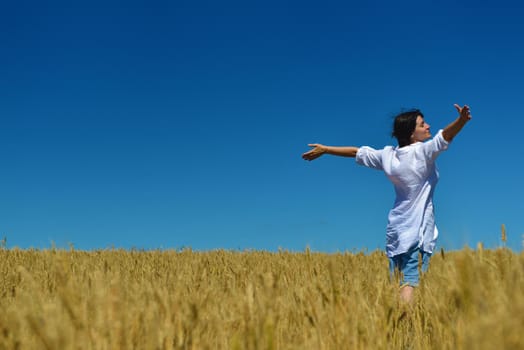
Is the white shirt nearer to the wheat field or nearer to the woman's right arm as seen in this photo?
the woman's right arm

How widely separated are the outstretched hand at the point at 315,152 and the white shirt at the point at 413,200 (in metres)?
0.73

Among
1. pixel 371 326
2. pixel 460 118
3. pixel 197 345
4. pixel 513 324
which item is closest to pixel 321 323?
pixel 371 326

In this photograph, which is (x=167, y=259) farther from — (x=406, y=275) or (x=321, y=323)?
(x=321, y=323)

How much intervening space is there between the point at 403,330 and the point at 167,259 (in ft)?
16.8

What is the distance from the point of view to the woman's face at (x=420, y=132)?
4.68m

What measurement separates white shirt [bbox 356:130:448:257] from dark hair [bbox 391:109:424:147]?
16cm

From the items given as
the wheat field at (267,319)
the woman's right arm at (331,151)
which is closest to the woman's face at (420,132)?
the woman's right arm at (331,151)

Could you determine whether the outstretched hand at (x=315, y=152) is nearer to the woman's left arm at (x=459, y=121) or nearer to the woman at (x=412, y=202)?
the woman at (x=412, y=202)

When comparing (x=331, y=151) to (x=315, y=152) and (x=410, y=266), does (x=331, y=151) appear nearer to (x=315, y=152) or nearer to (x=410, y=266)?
(x=315, y=152)

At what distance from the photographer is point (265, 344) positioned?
5.33 ft

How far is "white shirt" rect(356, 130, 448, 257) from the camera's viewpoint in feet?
14.2

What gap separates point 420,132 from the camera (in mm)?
4676

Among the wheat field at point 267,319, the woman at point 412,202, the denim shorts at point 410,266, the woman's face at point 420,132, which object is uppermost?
the woman's face at point 420,132

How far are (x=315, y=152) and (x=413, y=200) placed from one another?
3.65ft
